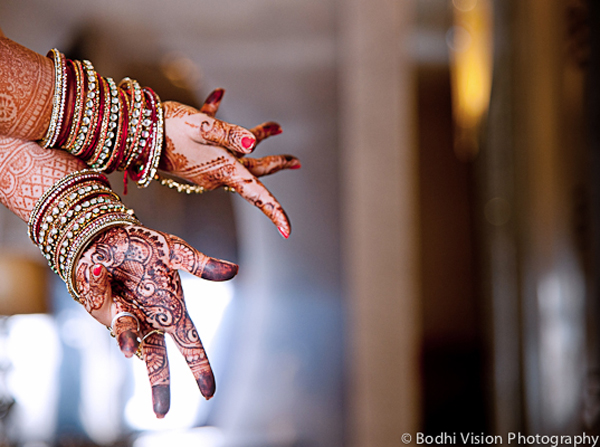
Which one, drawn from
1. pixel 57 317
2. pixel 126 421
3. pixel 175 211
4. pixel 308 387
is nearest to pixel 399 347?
pixel 308 387

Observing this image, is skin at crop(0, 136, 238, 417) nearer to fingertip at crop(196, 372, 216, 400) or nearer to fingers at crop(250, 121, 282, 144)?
fingertip at crop(196, 372, 216, 400)

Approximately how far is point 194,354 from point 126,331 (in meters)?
0.04

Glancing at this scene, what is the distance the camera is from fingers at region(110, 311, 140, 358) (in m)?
0.22

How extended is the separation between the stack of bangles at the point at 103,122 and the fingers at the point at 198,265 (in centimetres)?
5

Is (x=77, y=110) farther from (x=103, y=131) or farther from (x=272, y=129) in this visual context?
(x=272, y=129)

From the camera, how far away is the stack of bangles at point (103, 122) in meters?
0.24

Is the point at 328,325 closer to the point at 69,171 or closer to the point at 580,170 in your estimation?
the point at 580,170

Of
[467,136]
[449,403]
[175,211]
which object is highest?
[467,136]

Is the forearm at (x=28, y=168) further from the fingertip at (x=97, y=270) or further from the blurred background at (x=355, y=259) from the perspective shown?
the blurred background at (x=355, y=259)

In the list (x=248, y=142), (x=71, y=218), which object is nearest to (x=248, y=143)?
(x=248, y=142)

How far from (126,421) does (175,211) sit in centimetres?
82

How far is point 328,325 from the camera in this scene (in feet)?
5.19

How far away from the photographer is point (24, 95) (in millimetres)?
241

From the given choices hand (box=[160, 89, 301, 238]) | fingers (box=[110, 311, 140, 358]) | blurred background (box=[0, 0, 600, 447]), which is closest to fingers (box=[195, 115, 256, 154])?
hand (box=[160, 89, 301, 238])
